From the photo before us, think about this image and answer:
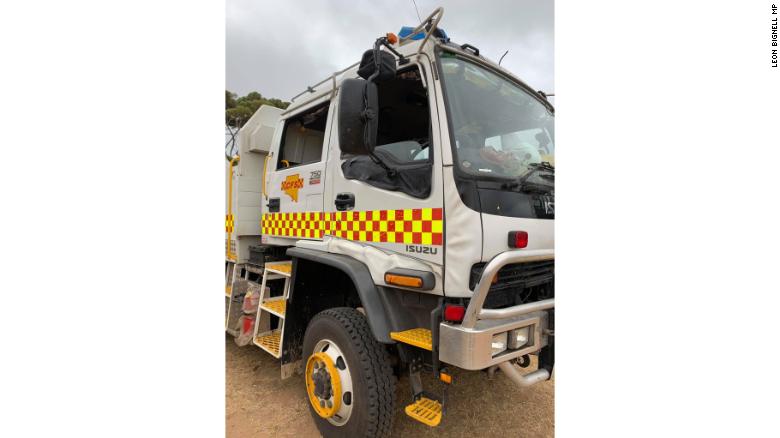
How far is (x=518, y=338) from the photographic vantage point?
2.07 metres

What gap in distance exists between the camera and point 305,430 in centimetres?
279

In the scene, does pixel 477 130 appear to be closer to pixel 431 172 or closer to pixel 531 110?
pixel 431 172

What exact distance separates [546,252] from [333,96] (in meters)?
1.87

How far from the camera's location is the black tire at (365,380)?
2244mm

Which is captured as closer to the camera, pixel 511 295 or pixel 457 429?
pixel 511 295

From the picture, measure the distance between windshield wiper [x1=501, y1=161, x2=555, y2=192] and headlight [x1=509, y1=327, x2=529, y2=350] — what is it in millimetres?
773

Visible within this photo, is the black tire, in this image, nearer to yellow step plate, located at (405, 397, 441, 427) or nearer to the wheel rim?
the wheel rim

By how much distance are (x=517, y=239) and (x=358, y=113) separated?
109cm

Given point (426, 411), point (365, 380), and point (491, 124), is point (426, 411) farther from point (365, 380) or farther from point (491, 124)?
point (491, 124)

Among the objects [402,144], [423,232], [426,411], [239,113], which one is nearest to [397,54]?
[402,144]

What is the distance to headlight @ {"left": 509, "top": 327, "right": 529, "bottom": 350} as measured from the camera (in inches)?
79.4

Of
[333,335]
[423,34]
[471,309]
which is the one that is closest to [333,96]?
[423,34]

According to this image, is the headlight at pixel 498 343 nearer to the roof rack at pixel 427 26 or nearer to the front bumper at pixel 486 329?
the front bumper at pixel 486 329

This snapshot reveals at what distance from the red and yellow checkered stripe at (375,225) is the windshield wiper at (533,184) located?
18.3 inches
